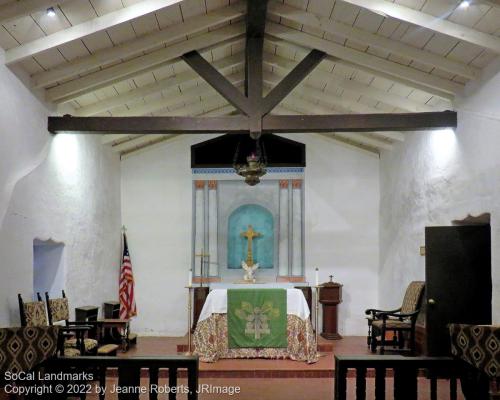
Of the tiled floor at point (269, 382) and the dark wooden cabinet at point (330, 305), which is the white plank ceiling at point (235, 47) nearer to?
the dark wooden cabinet at point (330, 305)

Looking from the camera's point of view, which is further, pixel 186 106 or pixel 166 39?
pixel 186 106

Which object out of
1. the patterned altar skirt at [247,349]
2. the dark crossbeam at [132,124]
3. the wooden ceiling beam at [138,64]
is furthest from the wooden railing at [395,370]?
the wooden ceiling beam at [138,64]

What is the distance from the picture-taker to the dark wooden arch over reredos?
31.8 feet

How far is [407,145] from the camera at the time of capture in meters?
7.83

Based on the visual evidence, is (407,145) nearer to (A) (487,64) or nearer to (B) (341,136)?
(B) (341,136)

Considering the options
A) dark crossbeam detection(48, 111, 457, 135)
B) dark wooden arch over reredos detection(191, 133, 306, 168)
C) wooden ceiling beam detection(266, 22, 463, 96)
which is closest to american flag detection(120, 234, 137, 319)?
dark wooden arch over reredos detection(191, 133, 306, 168)

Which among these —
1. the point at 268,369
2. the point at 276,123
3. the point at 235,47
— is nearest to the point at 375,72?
the point at 276,123

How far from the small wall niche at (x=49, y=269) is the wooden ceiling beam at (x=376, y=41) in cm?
387

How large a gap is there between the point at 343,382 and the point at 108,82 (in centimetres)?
437

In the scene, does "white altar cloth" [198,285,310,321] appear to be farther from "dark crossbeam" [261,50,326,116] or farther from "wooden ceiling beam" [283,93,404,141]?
"wooden ceiling beam" [283,93,404,141]

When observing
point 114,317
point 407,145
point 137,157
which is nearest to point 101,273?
point 114,317

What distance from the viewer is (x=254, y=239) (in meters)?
9.65

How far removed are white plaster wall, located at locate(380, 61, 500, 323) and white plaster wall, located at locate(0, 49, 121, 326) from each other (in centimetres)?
452

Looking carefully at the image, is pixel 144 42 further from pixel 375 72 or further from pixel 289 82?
pixel 375 72
